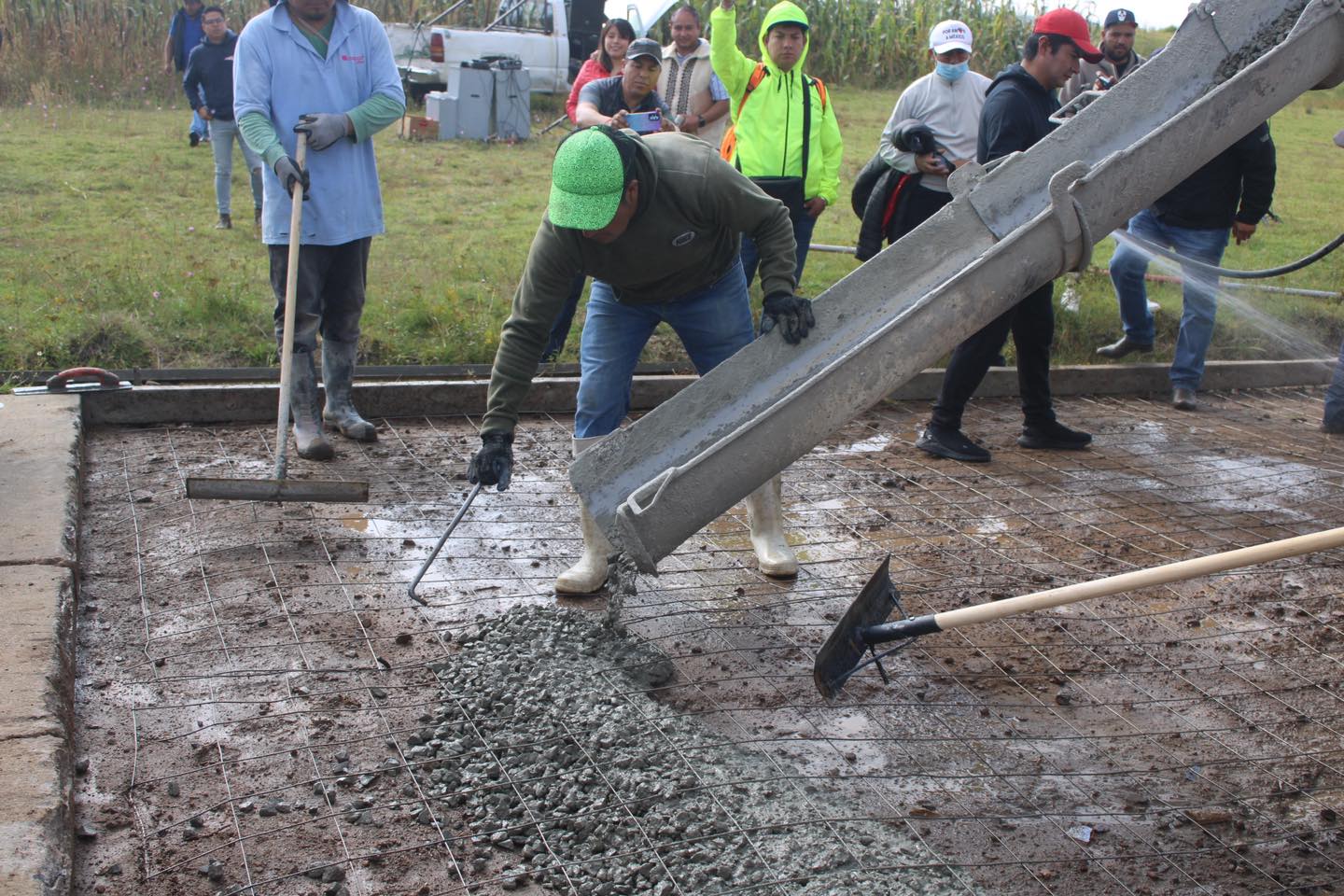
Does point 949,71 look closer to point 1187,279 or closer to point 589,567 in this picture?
point 1187,279

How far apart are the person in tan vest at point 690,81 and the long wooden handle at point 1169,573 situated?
4566 mm

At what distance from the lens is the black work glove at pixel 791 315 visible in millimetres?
4098

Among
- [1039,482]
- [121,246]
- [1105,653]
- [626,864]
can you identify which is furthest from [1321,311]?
[121,246]

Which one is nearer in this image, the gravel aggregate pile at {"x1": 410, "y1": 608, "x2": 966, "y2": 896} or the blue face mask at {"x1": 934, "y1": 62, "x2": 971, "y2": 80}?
the gravel aggregate pile at {"x1": 410, "y1": 608, "x2": 966, "y2": 896}

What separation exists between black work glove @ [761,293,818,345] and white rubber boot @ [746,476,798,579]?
68 centimetres

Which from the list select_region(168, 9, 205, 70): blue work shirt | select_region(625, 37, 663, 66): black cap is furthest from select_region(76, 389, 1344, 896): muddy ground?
select_region(168, 9, 205, 70): blue work shirt

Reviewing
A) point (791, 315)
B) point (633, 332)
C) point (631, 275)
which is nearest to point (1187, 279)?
point (791, 315)

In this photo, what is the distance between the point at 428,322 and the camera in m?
7.26

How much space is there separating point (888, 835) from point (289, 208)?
3764mm

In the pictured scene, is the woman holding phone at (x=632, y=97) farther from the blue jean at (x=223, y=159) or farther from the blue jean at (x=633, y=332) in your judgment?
the blue jean at (x=223, y=159)

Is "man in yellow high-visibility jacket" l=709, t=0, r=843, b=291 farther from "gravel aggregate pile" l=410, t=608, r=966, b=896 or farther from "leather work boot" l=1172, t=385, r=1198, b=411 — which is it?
"gravel aggregate pile" l=410, t=608, r=966, b=896

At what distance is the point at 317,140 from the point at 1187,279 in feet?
16.0

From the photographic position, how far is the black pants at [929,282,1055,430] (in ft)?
19.7

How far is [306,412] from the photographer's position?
5555mm
